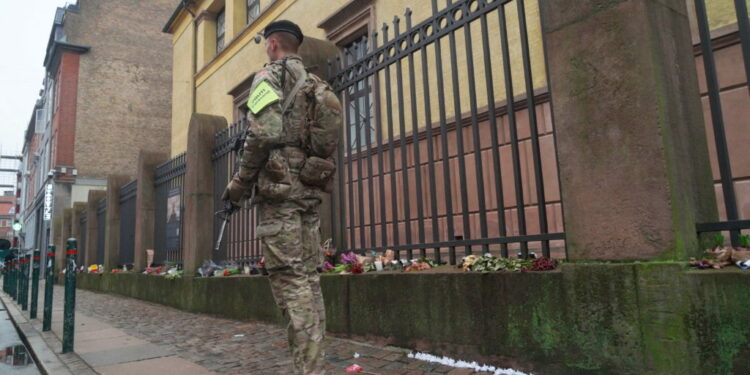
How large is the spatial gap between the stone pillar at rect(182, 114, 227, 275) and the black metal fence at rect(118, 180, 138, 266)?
4414mm

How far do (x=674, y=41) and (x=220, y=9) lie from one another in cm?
1767

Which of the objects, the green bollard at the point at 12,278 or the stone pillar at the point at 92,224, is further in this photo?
the stone pillar at the point at 92,224

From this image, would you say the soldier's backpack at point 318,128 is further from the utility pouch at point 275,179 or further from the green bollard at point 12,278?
the green bollard at point 12,278

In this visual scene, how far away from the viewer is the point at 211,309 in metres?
7.15

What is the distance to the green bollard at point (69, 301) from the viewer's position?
4.84 meters

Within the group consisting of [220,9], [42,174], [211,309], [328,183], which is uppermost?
[220,9]

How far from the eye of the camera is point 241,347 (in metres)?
4.70

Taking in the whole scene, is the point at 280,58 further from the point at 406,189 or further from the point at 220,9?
the point at 220,9

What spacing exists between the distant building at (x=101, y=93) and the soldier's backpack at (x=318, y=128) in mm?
30241

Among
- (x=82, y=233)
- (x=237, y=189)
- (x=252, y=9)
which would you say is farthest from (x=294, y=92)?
(x=82, y=233)

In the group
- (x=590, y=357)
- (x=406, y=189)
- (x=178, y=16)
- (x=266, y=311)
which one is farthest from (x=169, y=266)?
(x=178, y=16)

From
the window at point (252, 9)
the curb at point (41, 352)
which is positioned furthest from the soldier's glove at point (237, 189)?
the window at point (252, 9)

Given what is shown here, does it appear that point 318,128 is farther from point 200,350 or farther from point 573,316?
point 200,350

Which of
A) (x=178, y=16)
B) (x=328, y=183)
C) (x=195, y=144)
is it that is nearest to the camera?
(x=328, y=183)
